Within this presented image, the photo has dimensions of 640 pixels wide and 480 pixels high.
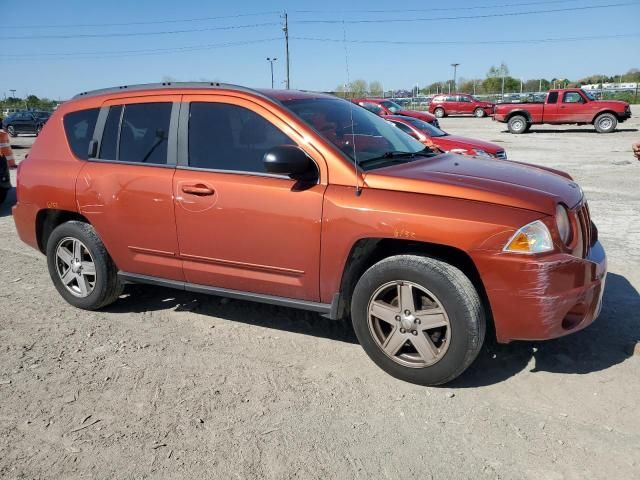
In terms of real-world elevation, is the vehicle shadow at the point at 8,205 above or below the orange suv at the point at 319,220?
below

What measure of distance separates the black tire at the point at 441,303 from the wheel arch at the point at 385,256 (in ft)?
0.38

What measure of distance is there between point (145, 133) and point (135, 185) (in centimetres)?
43

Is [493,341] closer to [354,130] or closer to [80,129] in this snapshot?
[354,130]

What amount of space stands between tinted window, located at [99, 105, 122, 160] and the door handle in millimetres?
868

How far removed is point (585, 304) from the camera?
308 cm

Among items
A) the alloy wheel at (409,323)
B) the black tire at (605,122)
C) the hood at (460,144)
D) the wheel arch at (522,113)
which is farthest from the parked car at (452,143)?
the black tire at (605,122)

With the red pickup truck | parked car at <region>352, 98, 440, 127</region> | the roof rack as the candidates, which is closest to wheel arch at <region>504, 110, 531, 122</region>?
the red pickup truck

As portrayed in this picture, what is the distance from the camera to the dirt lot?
2584mm

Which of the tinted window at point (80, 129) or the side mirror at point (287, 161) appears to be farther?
the tinted window at point (80, 129)

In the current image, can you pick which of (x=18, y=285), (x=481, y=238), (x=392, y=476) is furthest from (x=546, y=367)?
(x=18, y=285)

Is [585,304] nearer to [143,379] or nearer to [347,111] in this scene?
[347,111]

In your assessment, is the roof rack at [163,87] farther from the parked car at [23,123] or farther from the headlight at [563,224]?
the parked car at [23,123]

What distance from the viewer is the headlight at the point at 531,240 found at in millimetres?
2871

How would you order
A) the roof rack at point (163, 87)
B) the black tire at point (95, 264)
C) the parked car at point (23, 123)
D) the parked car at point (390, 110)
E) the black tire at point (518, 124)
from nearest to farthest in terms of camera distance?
the roof rack at point (163, 87) < the black tire at point (95, 264) < the parked car at point (390, 110) < the black tire at point (518, 124) < the parked car at point (23, 123)
